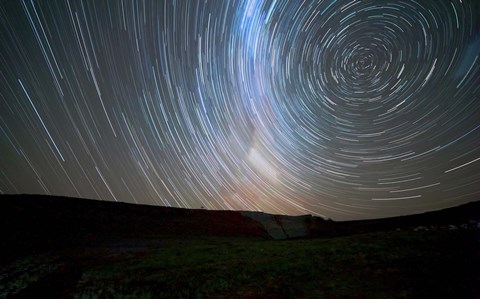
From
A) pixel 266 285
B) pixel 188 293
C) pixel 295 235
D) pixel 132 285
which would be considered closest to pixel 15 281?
pixel 132 285

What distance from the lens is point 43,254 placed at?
36.1 ft

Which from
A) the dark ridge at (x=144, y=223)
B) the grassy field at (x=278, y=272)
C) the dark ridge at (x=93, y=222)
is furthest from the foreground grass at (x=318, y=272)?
the dark ridge at (x=93, y=222)

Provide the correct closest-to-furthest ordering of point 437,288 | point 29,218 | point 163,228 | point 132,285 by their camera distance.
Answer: point 437,288 → point 132,285 → point 29,218 → point 163,228

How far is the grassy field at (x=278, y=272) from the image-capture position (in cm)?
612

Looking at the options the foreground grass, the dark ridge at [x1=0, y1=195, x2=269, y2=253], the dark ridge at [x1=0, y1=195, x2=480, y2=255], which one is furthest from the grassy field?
the dark ridge at [x1=0, y1=195, x2=480, y2=255]

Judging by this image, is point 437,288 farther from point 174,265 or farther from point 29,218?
point 29,218

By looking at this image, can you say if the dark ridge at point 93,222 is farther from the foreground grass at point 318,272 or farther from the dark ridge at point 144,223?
the foreground grass at point 318,272

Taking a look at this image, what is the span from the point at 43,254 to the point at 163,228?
8.31 meters

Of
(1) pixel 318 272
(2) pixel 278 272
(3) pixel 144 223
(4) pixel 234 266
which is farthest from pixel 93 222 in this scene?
(1) pixel 318 272

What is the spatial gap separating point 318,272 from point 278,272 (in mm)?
1123

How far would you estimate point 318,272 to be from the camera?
7359mm

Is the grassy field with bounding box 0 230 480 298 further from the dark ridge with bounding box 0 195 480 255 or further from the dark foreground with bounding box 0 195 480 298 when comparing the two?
the dark ridge with bounding box 0 195 480 255

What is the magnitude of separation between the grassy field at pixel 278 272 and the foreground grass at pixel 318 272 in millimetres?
21

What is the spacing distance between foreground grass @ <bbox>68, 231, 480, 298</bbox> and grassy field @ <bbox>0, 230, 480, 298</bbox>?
2 cm
